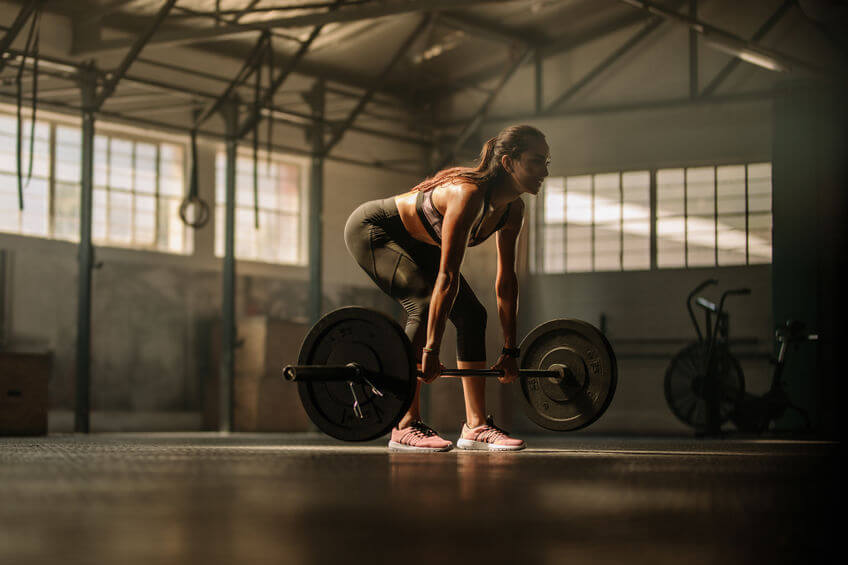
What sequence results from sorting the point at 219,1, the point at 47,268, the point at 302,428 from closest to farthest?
the point at 219,1 < the point at 47,268 < the point at 302,428

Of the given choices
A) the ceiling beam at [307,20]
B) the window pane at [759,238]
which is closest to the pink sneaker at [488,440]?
the ceiling beam at [307,20]

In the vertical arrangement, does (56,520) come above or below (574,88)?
below

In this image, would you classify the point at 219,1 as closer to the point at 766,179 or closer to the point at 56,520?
the point at 766,179

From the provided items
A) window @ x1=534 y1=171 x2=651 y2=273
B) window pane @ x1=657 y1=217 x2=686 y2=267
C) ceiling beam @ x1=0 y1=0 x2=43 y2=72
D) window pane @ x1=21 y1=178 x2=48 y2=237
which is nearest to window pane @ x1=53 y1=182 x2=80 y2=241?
window pane @ x1=21 y1=178 x2=48 y2=237

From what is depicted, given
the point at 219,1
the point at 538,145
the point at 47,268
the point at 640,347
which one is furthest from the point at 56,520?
the point at 640,347

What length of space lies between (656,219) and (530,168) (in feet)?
25.1

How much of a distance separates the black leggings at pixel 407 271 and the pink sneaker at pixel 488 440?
27cm

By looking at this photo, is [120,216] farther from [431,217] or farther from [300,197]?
[431,217]

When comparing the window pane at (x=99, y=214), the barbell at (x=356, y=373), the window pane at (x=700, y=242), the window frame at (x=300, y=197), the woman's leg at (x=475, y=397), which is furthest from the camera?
the window frame at (x=300, y=197)

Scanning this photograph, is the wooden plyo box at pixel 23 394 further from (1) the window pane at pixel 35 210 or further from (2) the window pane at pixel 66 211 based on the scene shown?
(2) the window pane at pixel 66 211

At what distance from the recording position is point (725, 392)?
827 cm

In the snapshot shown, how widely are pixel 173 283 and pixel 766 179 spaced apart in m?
5.78

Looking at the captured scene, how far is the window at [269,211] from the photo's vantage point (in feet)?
36.3

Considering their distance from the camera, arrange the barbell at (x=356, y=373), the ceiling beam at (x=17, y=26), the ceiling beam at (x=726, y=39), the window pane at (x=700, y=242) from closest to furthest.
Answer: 1. the barbell at (x=356, y=373)
2. the ceiling beam at (x=17, y=26)
3. the ceiling beam at (x=726, y=39)
4. the window pane at (x=700, y=242)
